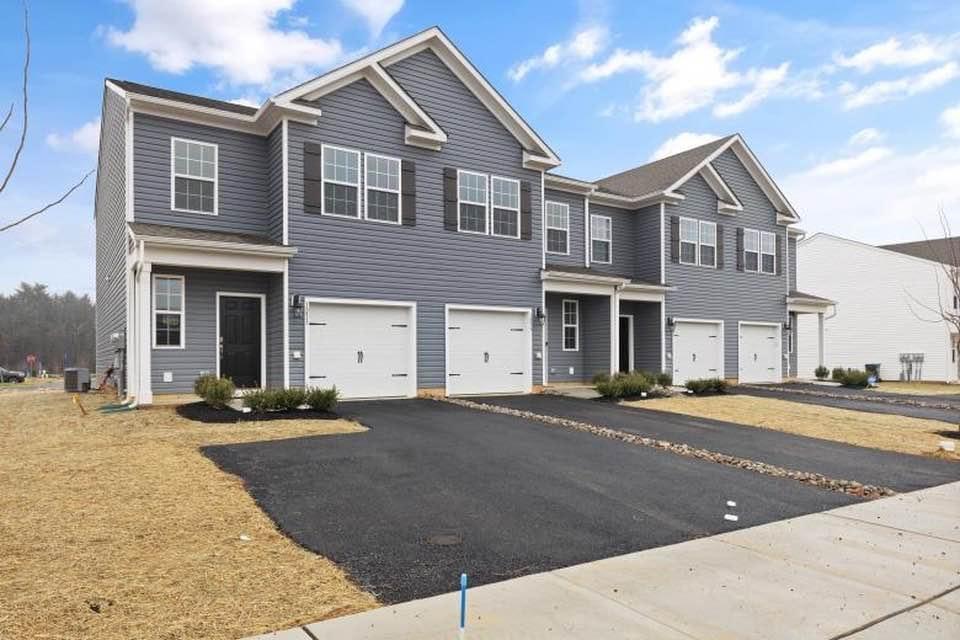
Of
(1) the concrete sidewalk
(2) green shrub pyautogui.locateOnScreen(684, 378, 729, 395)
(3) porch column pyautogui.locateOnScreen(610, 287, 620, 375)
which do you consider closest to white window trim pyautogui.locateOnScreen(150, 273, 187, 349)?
(1) the concrete sidewalk

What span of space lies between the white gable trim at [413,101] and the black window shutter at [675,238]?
5.82 meters

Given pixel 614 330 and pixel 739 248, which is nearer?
pixel 614 330

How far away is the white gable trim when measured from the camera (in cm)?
1411

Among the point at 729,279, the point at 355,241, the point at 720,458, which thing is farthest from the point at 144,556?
the point at 729,279

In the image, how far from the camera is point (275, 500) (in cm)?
641

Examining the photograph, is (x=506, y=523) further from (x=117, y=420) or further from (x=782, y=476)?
(x=117, y=420)

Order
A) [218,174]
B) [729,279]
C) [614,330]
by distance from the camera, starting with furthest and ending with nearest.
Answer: [729,279]
[614,330]
[218,174]

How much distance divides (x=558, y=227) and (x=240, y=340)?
9985mm

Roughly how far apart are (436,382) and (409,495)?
8.93 meters

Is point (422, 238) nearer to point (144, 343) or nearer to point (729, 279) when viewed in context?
point (144, 343)

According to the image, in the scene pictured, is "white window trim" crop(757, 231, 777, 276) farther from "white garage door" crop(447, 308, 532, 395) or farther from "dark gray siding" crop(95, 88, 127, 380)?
"dark gray siding" crop(95, 88, 127, 380)

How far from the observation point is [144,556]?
480 centimetres

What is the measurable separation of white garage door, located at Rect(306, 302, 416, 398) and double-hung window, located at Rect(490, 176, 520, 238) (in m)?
3.41

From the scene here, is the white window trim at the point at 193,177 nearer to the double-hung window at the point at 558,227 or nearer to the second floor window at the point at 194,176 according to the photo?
the second floor window at the point at 194,176
